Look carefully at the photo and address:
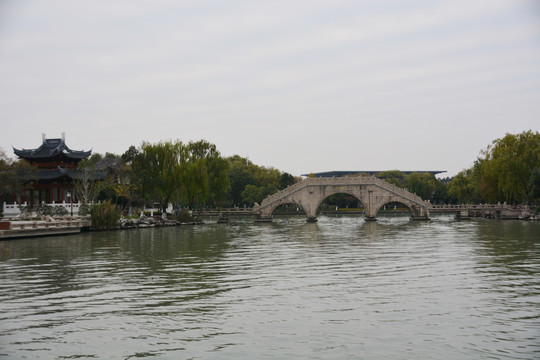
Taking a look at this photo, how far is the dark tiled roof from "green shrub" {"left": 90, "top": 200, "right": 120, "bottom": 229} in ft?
42.3

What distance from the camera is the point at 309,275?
1756 centimetres

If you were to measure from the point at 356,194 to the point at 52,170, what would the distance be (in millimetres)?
30737

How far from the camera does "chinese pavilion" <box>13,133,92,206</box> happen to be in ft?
172

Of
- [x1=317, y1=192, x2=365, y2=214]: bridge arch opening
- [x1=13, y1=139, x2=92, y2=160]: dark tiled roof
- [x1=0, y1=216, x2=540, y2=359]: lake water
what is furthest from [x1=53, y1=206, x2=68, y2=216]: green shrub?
[x1=317, y1=192, x2=365, y2=214]: bridge arch opening

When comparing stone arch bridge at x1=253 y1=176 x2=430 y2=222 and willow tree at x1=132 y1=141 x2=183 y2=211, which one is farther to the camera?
stone arch bridge at x1=253 y1=176 x2=430 y2=222

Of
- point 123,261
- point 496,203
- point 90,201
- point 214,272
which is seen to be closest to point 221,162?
point 90,201

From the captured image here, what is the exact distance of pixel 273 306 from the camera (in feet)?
42.1

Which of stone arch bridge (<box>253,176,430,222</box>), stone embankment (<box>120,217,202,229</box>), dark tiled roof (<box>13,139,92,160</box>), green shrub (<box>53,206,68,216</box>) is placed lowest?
stone embankment (<box>120,217,202,229</box>)

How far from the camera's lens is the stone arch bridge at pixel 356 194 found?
5822 cm

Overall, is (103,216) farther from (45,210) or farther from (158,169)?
(158,169)

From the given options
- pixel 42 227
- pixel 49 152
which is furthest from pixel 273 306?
pixel 49 152

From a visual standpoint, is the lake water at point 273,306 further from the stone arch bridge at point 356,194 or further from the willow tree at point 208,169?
the stone arch bridge at point 356,194

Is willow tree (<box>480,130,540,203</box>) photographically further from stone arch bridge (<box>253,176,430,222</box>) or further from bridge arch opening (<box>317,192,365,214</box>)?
bridge arch opening (<box>317,192,365,214</box>)

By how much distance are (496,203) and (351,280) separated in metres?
55.1
